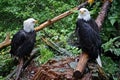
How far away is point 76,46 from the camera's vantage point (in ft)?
19.5

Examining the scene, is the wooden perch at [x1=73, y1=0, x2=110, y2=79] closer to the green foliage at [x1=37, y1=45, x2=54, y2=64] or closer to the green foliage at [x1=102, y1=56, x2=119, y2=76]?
the green foliage at [x1=102, y1=56, x2=119, y2=76]

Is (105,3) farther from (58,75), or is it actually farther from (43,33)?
(58,75)

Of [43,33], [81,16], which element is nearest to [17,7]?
[43,33]

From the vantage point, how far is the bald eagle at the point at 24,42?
19.9 feet

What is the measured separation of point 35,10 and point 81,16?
14.0ft

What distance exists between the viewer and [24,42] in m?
6.11

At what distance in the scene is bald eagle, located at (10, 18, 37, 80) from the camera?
19.9 ft

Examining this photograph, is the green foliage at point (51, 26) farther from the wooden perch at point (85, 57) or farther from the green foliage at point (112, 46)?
the wooden perch at point (85, 57)

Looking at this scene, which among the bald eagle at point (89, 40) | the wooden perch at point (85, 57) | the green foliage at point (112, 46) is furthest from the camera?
the green foliage at point (112, 46)

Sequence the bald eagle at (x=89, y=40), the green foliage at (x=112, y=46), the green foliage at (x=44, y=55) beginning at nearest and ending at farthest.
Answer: the bald eagle at (x=89, y=40) → the green foliage at (x=112, y=46) → the green foliage at (x=44, y=55)

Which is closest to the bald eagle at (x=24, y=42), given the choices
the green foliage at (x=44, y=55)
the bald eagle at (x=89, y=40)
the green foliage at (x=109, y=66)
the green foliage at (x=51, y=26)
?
the green foliage at (x=51, y=26)

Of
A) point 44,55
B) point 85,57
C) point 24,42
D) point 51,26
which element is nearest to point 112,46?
point 85,57

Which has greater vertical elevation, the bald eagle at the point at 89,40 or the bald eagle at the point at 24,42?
the bald eagle at the point at 89,40

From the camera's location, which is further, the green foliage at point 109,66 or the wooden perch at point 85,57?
the green foliage at point 109,66
